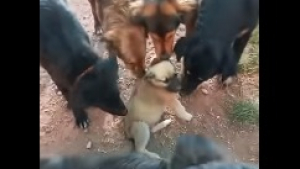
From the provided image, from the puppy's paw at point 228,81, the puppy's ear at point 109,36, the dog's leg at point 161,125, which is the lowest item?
the dog's leg at point 161,125

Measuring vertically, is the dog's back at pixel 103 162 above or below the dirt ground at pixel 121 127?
below

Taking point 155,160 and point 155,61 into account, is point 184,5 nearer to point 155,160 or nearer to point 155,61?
point 155,61

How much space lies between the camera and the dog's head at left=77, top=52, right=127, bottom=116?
1.33m

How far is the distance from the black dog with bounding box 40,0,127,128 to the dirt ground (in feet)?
0.06

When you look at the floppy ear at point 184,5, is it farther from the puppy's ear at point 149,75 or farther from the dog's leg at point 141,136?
the dog's leg at point 141,136

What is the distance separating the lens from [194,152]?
131 centimetres

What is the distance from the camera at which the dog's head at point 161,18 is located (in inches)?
52.2

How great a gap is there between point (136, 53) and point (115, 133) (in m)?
0.20

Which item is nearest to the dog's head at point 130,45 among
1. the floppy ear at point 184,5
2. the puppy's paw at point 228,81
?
the floppy ear at point 184,5

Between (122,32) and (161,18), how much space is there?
0.10 meters

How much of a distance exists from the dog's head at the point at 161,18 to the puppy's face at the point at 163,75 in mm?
23

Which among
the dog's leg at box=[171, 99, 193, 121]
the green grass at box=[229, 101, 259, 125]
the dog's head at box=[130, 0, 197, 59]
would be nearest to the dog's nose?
the dog's head at box=[130, 0, 197, 59]
